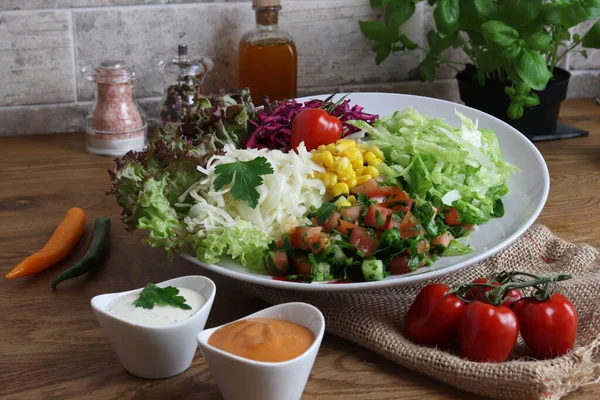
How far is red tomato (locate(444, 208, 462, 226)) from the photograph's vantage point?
1.60 m

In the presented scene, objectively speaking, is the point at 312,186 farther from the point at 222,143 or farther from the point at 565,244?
the point at 565,244

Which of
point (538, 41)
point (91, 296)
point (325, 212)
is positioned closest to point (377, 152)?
point (325, 212)

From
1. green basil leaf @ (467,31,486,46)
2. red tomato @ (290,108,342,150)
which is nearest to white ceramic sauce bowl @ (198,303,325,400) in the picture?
red tomato @ (290,108,342,150)

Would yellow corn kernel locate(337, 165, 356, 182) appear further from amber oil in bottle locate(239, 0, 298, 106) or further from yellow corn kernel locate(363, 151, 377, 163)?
amber oil in bottle locate(239, 0, 298, 106)

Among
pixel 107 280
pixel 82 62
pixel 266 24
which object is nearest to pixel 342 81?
pixel 266 24

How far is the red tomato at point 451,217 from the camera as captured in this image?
5.26 ft

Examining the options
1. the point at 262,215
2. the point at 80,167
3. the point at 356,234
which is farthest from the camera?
the point at 80,167

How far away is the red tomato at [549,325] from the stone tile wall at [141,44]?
1.66 meters

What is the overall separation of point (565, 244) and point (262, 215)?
2.11 ft

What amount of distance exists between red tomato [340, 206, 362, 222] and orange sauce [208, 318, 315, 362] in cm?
35

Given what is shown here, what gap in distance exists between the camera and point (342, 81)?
282cm

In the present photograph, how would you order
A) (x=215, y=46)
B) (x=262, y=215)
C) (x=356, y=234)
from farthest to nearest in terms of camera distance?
(x=215, y=46), (x=262, y=215), (x=356, y=234)

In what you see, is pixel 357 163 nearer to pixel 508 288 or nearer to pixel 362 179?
pixel 362 179

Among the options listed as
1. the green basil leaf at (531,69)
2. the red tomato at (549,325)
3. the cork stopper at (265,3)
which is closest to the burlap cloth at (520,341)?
the red tomato at (549,325)
